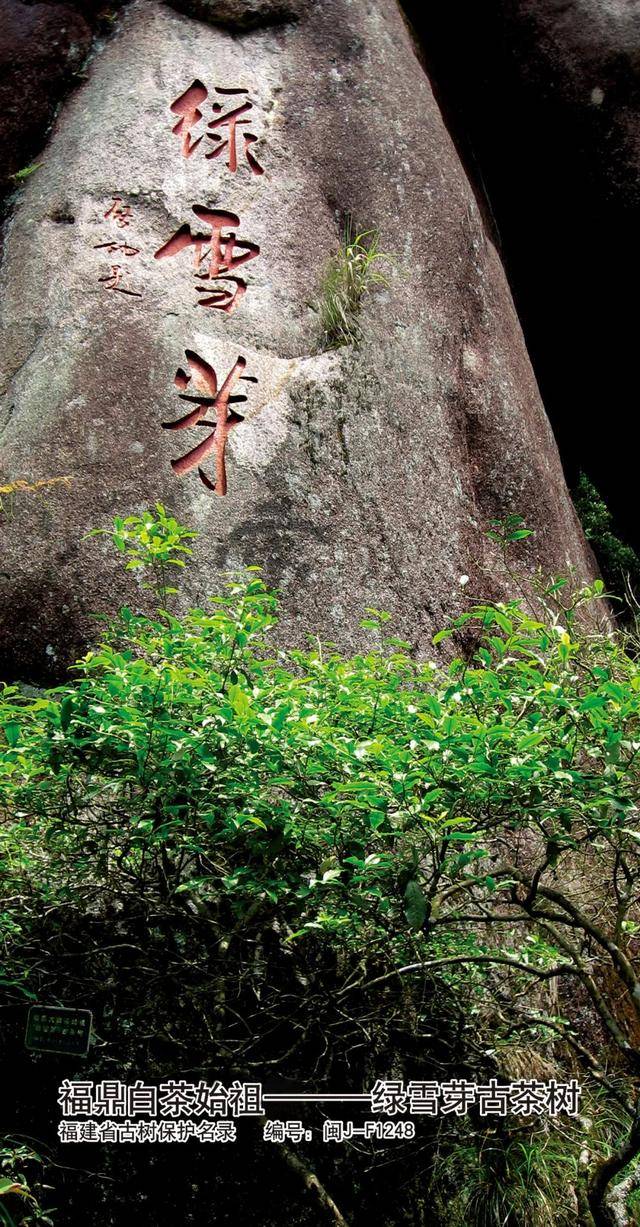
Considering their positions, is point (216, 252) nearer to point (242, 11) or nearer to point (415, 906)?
point (242, 11)

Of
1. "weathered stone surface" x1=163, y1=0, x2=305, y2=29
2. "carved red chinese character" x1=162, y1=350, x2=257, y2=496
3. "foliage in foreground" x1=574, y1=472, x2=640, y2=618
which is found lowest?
"foliage in foreground" x1=574, y1=472, x2=640, y2=618

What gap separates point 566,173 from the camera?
24.9ft

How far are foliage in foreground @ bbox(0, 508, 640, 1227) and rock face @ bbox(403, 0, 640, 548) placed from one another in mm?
5229

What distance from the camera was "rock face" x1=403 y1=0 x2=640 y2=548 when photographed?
7320 millimetres

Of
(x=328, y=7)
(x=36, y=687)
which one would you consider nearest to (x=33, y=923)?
(x=36, y=687)

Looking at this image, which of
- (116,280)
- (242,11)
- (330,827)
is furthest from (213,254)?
(330,827)

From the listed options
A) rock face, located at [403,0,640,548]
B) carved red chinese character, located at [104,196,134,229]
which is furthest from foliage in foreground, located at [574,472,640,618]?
carved red chinese character, located at [104,196,134,229]

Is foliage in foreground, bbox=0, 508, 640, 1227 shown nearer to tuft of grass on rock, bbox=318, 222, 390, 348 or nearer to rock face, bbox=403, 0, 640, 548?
tuft of grass on rock, bbox=318, 222, 390, 348

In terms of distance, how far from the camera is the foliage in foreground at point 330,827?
257 centimetres

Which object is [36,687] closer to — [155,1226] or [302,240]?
[155,1226]

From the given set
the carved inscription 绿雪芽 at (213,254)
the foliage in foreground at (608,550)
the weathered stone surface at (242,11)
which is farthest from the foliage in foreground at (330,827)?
the weathered stone surface at (242,11)

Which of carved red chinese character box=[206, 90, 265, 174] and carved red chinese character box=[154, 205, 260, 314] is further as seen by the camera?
carved red chinese character box=[206, 90, 265, 174]

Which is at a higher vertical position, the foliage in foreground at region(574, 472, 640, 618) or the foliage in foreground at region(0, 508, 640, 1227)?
the foliage in foreground at region(0, 508, 640, 1227)

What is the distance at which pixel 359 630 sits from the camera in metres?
4.54
